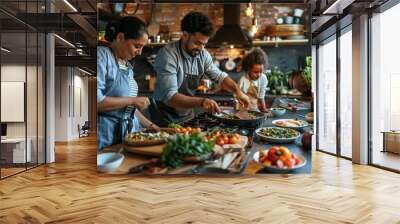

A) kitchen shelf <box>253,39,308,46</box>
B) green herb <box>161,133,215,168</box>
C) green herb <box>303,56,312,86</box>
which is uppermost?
kitchen shelf <box>253,39,308,46</box>

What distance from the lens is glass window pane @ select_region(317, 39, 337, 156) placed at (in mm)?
8695

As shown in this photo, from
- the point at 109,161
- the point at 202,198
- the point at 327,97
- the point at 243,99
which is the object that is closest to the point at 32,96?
the point at 109,161

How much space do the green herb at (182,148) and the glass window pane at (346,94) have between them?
3888 mm

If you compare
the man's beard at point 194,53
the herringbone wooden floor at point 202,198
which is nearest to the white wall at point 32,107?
the herringbone wooden floor at point 202,198

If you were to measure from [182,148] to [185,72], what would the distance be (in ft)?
3.58

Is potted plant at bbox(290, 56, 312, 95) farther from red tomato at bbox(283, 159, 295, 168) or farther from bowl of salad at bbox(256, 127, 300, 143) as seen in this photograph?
red tomato at bbox(283, 159, 295, 168)

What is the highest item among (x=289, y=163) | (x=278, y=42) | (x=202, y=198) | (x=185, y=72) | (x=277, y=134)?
(x=278, y=42)

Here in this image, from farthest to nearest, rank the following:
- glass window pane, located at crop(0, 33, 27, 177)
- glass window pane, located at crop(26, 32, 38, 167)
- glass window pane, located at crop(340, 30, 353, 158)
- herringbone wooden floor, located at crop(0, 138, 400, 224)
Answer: glass window pane, located at crop(340, 30, 353, 158) → glass window pane, located at crop(26, 32, 38, 167) → glass window pane, located at crop(0, 33, 27, 177) → herringbone wooden floor, located at crop(0, 138, 400, 224)

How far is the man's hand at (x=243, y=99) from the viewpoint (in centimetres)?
544

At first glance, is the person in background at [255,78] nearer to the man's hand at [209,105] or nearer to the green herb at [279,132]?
the green herb at [279,132]

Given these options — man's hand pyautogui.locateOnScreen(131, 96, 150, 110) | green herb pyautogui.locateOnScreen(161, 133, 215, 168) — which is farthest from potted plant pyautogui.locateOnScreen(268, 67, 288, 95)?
man's hand pyautogui.locateOnScreen(131, 96, 150, 110)

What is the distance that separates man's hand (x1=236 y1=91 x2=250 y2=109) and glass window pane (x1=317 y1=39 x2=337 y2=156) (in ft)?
13.1

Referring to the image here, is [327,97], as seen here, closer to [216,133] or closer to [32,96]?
[216,133]

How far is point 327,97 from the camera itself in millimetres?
9133
